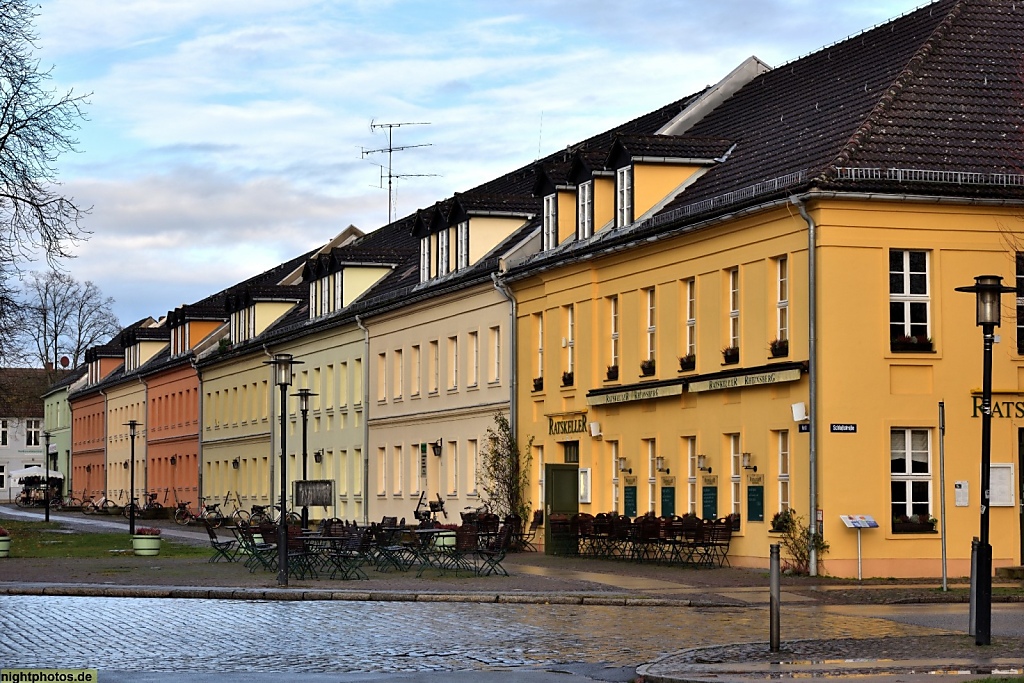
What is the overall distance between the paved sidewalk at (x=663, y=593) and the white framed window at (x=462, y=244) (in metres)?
11.5

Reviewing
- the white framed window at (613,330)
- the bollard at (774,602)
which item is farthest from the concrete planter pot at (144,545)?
the bollard at (774,602)

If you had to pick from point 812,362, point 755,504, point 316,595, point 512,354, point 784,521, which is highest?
point 512,354

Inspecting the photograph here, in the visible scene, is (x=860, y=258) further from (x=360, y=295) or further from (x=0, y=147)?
(x=360, y=295)

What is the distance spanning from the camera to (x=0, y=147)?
1535 inches

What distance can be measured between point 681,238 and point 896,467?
7046 millimetres

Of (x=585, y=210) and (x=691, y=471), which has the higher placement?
(x=585, y=210)

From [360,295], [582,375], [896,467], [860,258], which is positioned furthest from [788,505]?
[360,295]

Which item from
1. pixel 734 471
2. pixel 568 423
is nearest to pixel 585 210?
pixel 568 423

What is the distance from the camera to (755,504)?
1245 inches

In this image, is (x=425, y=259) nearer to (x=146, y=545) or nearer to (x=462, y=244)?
(x=462, y=244)

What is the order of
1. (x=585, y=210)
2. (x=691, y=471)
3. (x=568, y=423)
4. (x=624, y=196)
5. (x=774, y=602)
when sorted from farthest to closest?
(x=585, y=210), (x=568, y=423), (x=624, y=196), (x=691, y=471), (x=774, y=602)

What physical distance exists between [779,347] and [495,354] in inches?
596

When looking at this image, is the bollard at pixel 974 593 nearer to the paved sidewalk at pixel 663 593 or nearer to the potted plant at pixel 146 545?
the paved sidewalk at pixel 663 593

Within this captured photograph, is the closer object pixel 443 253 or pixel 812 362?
pixel 812 362
